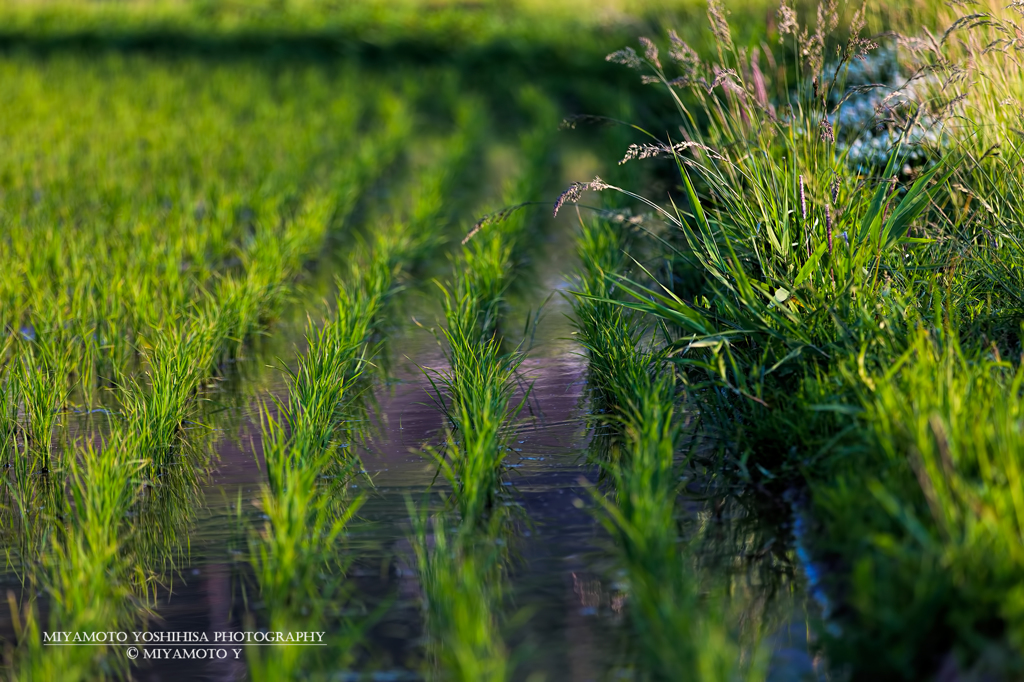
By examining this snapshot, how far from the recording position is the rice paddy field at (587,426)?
2.17 m

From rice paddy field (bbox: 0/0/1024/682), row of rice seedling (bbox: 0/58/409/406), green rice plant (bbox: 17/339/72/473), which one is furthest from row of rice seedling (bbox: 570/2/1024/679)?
row of rice seedling (bbox: 0/58/409/406)

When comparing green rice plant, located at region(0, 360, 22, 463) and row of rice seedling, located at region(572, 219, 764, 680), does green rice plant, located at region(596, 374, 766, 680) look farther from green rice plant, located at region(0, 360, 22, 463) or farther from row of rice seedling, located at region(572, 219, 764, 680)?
green rice plant, located at region(0, 360, 22, 463)


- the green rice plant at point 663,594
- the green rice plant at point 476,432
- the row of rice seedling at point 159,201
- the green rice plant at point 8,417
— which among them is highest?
the row of rice seedling at point 159,201

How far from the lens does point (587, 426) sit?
360 centimetres

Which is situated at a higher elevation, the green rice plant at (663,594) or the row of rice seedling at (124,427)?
the row of rice seedling at (124,427)

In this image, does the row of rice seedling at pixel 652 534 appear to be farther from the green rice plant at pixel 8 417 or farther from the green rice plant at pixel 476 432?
the green rice plant at pixel 8 417

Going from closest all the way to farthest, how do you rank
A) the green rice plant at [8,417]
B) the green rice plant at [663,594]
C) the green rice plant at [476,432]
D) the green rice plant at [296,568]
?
1. the green rice plant at [663,594]
2. the green rice plant at [296,568]
3. the green rice plant at [476,432]
4. the green rice plant at [8,417]

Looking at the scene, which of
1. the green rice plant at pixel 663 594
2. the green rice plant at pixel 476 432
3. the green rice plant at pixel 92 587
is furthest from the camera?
the green rice plant at pixel 476 432

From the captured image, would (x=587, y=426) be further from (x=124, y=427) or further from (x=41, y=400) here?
(x=41, y=400)

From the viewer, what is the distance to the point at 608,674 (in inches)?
86.6

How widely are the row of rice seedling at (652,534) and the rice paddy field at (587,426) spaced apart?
1 centimetres

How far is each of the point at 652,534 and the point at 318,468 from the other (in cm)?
108

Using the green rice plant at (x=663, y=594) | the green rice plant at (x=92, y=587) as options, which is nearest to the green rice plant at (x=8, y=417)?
the green rice plant at (x=92, y=587)

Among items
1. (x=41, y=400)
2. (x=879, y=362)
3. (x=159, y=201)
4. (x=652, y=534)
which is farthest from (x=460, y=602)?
(x=159, y=201)
